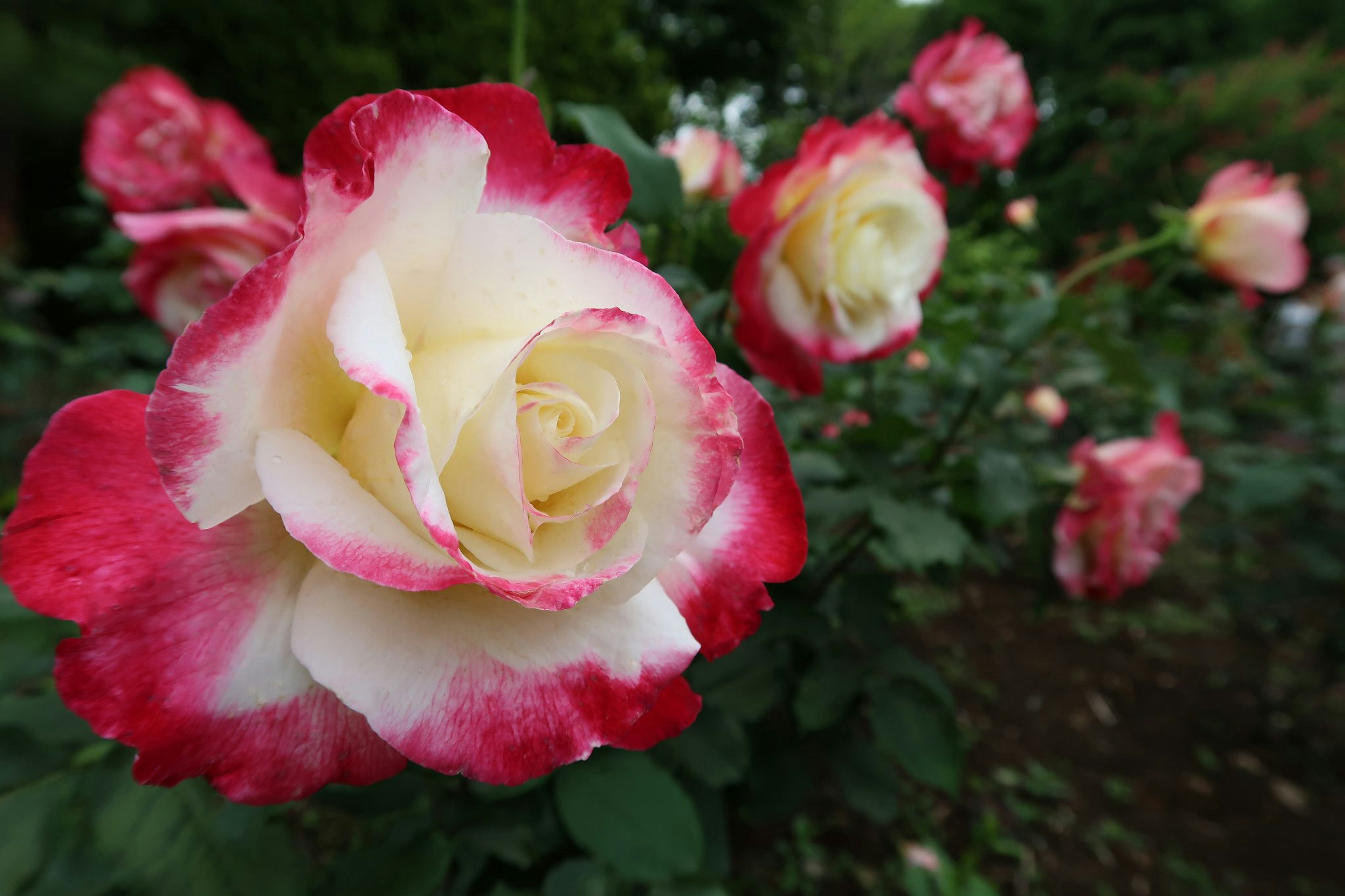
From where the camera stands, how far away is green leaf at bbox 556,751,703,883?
1.77 ft

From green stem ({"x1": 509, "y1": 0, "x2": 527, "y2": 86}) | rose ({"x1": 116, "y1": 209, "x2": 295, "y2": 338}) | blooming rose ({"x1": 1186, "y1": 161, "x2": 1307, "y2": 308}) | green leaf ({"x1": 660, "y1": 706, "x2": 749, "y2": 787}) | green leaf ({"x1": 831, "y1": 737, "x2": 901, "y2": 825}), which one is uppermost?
blooming rose ({"x1": 1186, "y1": 161, "x2": 1307, "y2": 308})

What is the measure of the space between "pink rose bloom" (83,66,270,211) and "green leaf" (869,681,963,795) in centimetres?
94

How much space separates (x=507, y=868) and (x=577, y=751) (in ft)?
2.03

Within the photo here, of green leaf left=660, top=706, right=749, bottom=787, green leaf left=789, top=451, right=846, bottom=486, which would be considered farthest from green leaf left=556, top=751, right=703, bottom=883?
green leaf left=789, top=451, right=846, bottom=486

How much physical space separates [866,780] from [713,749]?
378mm

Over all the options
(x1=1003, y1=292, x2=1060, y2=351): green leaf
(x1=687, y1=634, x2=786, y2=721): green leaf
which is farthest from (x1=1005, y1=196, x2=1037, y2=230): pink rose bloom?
(x1=687, y1=634, x2=786, y2=721): green leaf

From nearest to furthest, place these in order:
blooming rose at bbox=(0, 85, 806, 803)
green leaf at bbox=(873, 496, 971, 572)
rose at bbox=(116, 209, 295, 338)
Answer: blooming rose at bbox=(0, 85, 806, 803), rose at bbox=(116, 209, 295, 338), green leaf at bbox=(873, 496, 971, 572)

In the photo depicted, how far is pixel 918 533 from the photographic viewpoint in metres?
0.72

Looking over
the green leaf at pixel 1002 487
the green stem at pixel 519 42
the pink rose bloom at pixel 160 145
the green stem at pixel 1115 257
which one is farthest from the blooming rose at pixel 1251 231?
the pink rose bloom at pixel 160 145

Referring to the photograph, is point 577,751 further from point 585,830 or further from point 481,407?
point 585,830

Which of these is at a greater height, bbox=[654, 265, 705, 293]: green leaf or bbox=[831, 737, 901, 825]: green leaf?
bbox=[654, 265, 705, 293]: green leaf

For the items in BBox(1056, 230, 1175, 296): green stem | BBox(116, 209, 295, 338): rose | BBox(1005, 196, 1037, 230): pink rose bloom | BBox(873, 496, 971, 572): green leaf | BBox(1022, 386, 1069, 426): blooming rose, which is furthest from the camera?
BBox(1005, 196, 1037, 230): pink rose bloom

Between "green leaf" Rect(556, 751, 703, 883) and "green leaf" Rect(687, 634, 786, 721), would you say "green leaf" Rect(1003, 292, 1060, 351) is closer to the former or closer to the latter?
"green leaf" Rect(687, 634, 786, 721)

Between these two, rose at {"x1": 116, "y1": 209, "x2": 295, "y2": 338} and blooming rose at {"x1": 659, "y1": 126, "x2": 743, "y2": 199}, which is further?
blooming rose at {"x1": 659, "y1": 126, "x2": 743, "y2": 199}
